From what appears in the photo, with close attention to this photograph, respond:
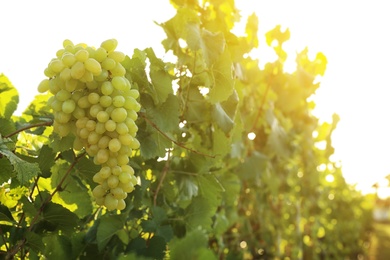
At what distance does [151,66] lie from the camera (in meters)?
1.27

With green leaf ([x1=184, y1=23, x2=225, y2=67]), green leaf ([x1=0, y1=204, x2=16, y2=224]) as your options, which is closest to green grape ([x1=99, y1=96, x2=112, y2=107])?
green leaf ([x1=0, y1=204, x2=16, y2=224])

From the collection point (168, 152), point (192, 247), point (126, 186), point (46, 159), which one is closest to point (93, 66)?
point (126, 186)

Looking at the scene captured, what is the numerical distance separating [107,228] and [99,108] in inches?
16.5

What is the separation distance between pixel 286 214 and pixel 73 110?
426 cm

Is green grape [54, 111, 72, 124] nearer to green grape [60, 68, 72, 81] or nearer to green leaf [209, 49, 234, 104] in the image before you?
green grape [60, 68, 72, 81]

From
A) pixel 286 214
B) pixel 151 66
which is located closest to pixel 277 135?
pixel 151 66

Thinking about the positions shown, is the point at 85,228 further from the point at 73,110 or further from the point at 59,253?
the point at 73,110

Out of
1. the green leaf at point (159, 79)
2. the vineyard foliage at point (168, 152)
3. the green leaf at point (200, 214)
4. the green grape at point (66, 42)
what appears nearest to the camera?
the green grape at point (66, 42)

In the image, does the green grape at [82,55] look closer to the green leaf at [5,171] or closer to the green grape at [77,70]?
the green grape at [77,70]

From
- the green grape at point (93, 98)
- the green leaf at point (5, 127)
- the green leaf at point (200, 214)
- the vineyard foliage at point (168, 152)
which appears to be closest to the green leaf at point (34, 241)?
the vineyard foliage at point (168, 152)

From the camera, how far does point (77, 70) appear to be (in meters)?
0.90

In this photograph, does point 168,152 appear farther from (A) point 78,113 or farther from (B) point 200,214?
(A) point 78,113

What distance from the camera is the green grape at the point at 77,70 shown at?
91 cm

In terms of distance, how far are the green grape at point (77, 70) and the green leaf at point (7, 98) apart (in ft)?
1.60
